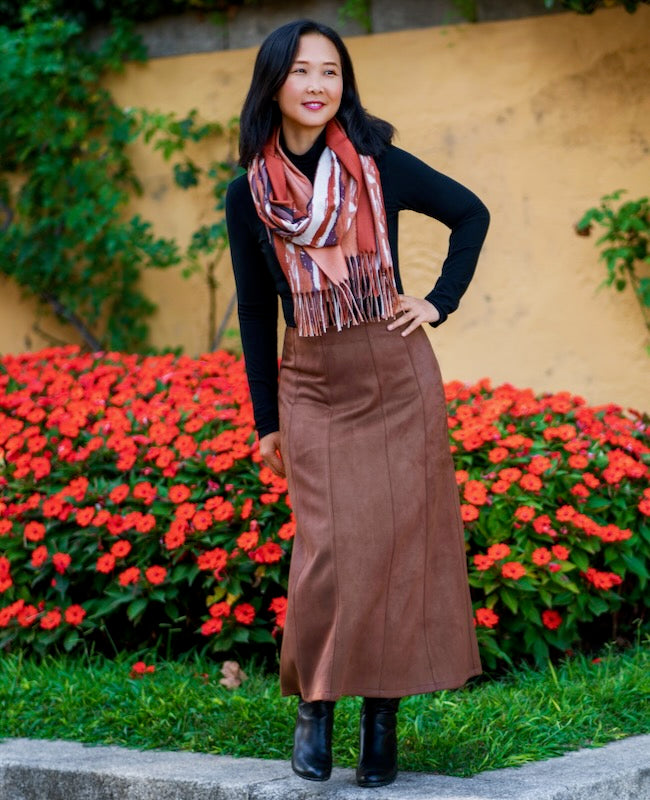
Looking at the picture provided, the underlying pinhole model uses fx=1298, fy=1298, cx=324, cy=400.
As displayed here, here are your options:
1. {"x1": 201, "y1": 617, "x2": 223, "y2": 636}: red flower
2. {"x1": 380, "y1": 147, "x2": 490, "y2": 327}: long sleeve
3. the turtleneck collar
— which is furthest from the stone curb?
the turtleneck collar

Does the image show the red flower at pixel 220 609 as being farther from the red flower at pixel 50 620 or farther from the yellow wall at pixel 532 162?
the yellow wall at pixel 532 162

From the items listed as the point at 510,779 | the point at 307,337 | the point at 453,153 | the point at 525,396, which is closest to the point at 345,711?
the point at 510,779

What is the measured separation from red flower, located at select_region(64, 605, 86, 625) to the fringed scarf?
70.2 inches

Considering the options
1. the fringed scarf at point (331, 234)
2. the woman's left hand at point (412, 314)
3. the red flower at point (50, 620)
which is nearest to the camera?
the fringed scarf at point (331, 234)

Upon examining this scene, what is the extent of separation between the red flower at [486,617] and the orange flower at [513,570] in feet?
0.40

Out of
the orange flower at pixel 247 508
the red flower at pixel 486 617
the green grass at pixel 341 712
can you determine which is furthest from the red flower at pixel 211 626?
the red flower at pixel 486 617

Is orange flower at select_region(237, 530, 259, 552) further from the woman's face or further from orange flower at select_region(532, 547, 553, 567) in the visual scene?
the woman's face

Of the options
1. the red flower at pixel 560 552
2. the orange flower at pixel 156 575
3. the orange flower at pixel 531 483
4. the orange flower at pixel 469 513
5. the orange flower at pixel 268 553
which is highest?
the orange flower at pixel 531 483

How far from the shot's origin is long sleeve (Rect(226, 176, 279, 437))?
301 cm

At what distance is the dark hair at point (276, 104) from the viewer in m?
2.89

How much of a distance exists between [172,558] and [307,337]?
5.08ft

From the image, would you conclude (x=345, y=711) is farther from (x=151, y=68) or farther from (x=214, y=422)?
(x=151, y=68)

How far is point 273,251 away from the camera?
2947mm

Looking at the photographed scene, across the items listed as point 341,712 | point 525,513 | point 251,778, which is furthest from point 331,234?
point 525,513
